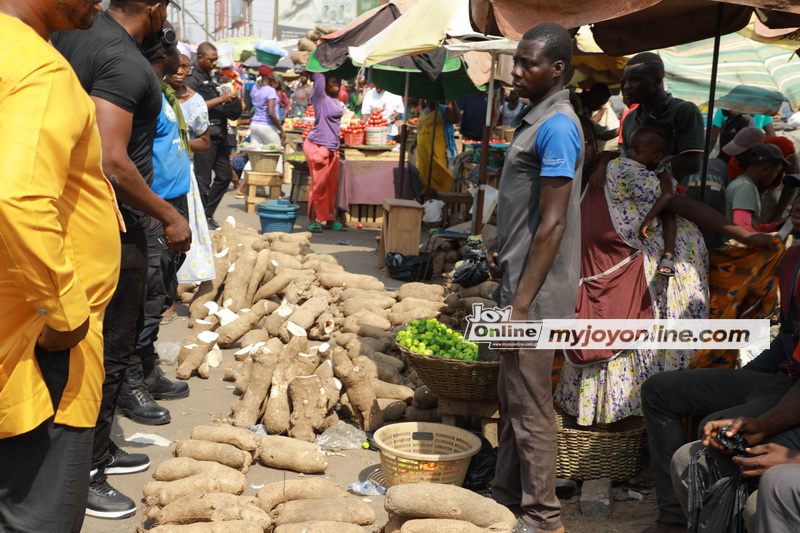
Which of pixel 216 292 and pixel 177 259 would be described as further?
pixel 216 292

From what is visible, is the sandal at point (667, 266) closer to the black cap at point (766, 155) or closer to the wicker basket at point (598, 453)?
the wicker basket at point (598, 453)

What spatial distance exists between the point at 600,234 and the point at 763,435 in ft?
5.18

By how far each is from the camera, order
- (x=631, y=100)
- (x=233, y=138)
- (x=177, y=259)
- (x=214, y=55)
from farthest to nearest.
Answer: (x=233, y=138) < (x=214, y=55) < (x=177, y=259) < (x=631, y=100)

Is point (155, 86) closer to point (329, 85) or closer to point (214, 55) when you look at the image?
point (214, 55)

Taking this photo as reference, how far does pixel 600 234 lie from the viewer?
4152 mm

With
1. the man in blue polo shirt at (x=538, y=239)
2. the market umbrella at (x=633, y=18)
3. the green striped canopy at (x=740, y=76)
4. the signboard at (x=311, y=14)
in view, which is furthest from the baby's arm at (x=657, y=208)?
the signboard at (x=311, y=14)

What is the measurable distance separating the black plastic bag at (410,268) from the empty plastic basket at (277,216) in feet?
6.90

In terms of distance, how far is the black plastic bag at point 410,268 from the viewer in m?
8.98

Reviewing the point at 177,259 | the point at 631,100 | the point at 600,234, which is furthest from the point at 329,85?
the point at 600,234

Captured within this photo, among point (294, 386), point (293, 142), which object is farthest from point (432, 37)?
point (293, 142)

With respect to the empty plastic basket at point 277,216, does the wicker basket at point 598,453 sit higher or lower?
lower

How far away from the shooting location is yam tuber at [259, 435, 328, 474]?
14.1 feet

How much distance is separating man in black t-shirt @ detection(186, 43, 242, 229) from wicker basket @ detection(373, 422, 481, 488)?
5.08m

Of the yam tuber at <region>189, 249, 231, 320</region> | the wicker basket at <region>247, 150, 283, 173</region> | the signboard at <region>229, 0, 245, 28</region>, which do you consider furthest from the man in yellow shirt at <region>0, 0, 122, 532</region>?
the signboard at <region>229, 0, 245, 28</region>
